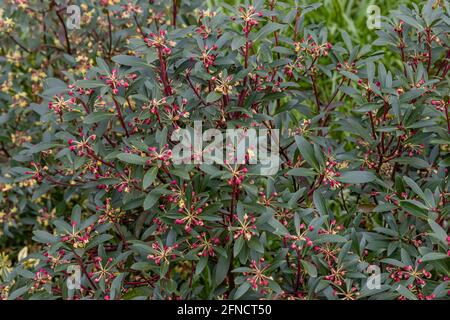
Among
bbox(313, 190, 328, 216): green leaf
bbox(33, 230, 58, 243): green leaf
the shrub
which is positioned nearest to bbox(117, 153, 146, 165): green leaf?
the shrub

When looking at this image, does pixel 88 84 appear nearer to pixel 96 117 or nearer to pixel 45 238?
pixel 96 117

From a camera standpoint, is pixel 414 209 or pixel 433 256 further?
pixel 414 209

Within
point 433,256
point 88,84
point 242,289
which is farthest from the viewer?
point 88,84

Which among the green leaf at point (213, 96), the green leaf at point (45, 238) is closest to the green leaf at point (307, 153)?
the green leaf at point (213, 96)

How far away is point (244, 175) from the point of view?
1.73 metres

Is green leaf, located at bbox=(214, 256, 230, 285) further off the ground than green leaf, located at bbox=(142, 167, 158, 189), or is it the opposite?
green leaf, located at bbox=(142, 167, 158, 189)

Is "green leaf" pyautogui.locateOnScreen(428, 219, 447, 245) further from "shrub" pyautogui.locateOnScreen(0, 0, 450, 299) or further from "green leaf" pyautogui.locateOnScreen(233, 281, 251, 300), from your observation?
"green leaf" pyautogui.locateOnScreen(233, 281, 251, 300)

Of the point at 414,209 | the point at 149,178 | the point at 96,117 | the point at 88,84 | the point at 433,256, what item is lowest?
the point at 433,256

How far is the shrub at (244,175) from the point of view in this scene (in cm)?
184

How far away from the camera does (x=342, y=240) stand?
1.79 metres

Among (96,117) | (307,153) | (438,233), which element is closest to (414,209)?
(438,233)

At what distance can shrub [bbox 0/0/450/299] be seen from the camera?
6.02 feet
